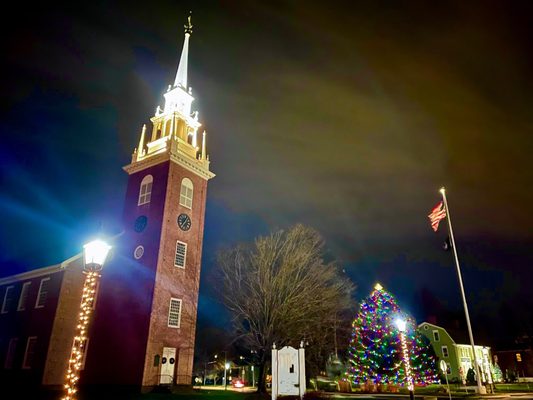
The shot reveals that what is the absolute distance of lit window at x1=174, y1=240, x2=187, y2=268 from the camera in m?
31.0

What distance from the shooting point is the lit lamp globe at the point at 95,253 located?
34.6 ft

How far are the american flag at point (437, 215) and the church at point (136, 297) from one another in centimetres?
1777

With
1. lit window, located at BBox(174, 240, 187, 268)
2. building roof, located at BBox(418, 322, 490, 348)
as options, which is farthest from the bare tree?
building roof, located at BBox(418, 322, 490, 348)

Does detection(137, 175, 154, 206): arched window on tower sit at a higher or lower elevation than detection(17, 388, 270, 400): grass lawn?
higher

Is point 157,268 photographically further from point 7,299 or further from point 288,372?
point 7,299

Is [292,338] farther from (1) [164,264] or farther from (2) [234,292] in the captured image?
(1) [164,264]

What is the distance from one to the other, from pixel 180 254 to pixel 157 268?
280 centimetres

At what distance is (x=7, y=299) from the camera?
113ft

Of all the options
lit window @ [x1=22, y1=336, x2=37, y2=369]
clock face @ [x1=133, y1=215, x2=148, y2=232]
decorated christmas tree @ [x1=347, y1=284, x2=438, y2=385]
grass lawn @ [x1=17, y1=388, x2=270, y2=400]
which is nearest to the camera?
grass lawn @ [x1=17, y1=388, x2=270, y2=400]

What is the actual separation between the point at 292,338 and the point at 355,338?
5.48 metres

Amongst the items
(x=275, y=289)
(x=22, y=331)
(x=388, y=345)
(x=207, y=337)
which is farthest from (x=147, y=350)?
(x=207, y=337)

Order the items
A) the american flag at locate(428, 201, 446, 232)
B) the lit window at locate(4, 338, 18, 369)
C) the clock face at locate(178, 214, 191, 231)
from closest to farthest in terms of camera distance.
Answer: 1. the american flag at locate(428, 201, 446, 232)
2. the lit window at locate(4, 338, 18, 369)
3. the clock face at locate(178, 214, 191, 231)

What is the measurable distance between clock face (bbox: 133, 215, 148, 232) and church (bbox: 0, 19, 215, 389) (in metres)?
0.09

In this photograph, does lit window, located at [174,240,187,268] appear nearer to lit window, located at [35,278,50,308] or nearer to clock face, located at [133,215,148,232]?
clock face, located at [133,215,148,232]
